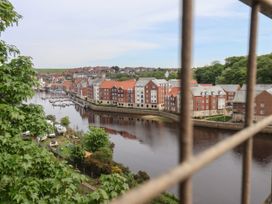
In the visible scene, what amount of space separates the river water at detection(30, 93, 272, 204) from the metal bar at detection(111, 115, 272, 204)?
4.43m

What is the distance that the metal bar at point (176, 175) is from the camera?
400mm

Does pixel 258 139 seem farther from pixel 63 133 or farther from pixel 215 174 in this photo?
pixel 63 133

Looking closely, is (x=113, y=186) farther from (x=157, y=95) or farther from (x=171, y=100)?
(x=157, y=95)

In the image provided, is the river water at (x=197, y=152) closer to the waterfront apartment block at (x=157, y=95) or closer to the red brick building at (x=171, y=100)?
the red brick building at (x=171, y=100)

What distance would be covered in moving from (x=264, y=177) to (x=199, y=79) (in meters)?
23.8

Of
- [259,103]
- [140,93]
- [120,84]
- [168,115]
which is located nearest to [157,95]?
[140,93]

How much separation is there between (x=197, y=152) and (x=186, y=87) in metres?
13.8

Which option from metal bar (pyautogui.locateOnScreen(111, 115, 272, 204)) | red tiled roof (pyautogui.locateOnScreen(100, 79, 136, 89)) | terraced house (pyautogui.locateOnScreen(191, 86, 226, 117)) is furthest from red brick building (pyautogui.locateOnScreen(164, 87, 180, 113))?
metal bar (pyautogui.locateOnScreen(111, 115, 272, 204))

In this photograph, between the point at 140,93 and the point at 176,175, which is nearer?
the point at 176,175

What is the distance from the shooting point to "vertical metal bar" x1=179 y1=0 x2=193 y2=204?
22.6 inches

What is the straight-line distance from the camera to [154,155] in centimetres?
1524

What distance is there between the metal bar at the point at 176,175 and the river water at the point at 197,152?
Answer: 14.5 ft

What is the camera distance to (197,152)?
1400 centimetres

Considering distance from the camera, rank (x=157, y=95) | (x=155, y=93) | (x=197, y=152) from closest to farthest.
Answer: (x=197, y=152) → (x=157, y=95) → (x=155, y=93)
